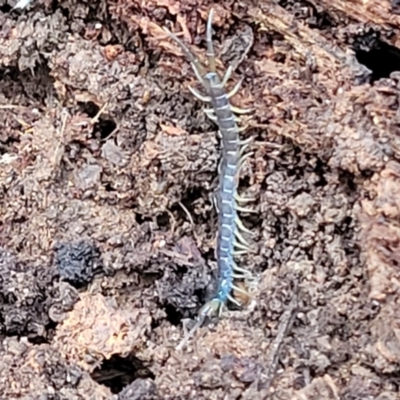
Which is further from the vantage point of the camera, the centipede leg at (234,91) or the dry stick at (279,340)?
Result: the centipede leg at (234,91)

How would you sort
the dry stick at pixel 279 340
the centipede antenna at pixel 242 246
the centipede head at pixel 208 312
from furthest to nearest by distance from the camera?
1. the centipede antenna at pixel 242 246
2. the centipede head at pixel 208 312
3. the dry stick at pixel 279 340

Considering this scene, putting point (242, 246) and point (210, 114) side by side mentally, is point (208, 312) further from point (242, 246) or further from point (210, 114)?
point (210, 114)

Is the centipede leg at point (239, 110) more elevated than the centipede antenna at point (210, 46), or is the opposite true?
the centipede antenna at point (210, 46)

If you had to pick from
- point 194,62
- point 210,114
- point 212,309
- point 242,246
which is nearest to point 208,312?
point 212,309

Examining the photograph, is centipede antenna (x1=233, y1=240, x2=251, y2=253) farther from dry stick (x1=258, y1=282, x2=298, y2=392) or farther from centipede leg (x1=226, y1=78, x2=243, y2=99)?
centipede leg (x1=226, y1=78, x2=243, y2=99)

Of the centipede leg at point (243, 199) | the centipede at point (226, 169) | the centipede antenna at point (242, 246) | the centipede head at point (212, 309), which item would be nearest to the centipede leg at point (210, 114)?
the centipede at point (226, 169)

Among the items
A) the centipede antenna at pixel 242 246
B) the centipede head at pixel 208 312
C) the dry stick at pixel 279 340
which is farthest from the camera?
the centipede antenna at pixel 242 246

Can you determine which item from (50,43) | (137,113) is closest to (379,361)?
(137,113)

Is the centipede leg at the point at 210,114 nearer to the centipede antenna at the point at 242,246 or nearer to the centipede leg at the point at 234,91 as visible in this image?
the centipede leg at the point at 234,91
